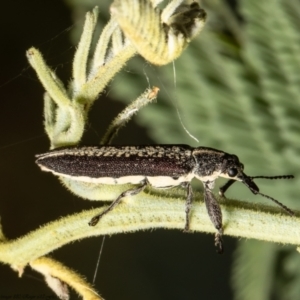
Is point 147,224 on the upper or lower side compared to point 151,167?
upper

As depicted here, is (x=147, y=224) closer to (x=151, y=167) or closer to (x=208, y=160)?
(x=151, y=167)

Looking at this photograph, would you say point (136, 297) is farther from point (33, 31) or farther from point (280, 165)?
point (280, 165)

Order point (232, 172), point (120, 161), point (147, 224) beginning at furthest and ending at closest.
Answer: point (232, 172) < point (120, 161) < point (147, 224)

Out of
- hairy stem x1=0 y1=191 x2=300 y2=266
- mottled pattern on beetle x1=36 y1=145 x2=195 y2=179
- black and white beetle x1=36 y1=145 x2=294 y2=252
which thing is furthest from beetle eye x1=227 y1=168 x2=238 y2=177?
hairy stem x1=0 y1=191 x2=300 y2=266

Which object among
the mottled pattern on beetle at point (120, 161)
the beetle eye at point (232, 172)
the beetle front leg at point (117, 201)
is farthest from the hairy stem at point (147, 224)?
the beetle eye at point (232, 172)

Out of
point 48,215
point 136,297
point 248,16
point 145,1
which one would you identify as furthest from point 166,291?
point 145,1

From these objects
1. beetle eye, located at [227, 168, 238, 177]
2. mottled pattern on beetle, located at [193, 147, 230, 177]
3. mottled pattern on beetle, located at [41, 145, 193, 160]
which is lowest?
beetle eye, located at [227, 168, 238, 177]

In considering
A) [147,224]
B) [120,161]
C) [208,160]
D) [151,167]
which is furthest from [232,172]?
[147,224]

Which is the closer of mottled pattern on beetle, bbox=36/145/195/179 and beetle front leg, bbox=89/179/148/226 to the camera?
beetle front leg, bbox=89/179/148/226

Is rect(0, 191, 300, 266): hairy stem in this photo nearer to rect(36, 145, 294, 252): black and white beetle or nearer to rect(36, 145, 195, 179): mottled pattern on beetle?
Result: rect(36, 145, 294, 252): black and white beetle
